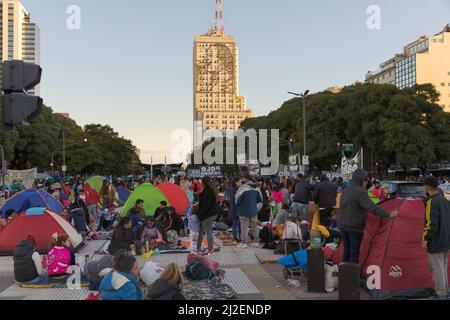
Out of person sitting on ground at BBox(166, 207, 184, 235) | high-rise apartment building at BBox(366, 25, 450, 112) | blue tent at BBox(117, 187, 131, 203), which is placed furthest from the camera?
high-rise apartment building at BBox(366, 25, 450, 112)

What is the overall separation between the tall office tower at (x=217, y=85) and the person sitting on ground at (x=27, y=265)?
175794 millimetres

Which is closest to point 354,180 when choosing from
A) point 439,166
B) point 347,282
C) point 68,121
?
point 347,282

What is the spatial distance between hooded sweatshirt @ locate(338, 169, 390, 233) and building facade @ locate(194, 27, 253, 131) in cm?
17584

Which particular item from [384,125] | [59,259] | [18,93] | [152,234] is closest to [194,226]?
[152,234]

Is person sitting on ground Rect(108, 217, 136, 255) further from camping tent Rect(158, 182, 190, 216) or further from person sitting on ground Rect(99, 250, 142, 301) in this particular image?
camping tent Rect(158, 182, 190, 216)

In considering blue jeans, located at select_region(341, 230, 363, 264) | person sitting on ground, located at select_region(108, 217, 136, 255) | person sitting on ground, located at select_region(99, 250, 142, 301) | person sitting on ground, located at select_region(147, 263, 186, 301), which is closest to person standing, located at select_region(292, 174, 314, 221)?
person sitting on ground, located at select_region(108, 217, 136, 255)

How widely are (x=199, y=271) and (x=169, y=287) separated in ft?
8.78

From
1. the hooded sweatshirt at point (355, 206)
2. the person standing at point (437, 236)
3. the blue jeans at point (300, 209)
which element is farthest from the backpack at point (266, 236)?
the person standing at point (437, 236)

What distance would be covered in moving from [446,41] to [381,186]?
119389 mm

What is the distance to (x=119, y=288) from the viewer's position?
6477mm

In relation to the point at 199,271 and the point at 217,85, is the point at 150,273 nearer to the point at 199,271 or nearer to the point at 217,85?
the point at 199,271

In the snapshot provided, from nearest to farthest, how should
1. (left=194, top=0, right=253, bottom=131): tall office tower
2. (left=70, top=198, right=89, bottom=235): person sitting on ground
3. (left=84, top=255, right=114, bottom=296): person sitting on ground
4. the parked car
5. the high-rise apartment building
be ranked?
(left=84, top=255, right=114, bottom=296): person sitting on ground → (left=70, top=198, right=89, bottom=235): person sitting on ground → the parked car → the high-rise apartment building → (left=194, top=0, right=253, bottom=131): tall office tower

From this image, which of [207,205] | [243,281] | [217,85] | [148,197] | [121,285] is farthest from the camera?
[217,85]

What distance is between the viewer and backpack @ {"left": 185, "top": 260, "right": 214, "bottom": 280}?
9195 millimetres
